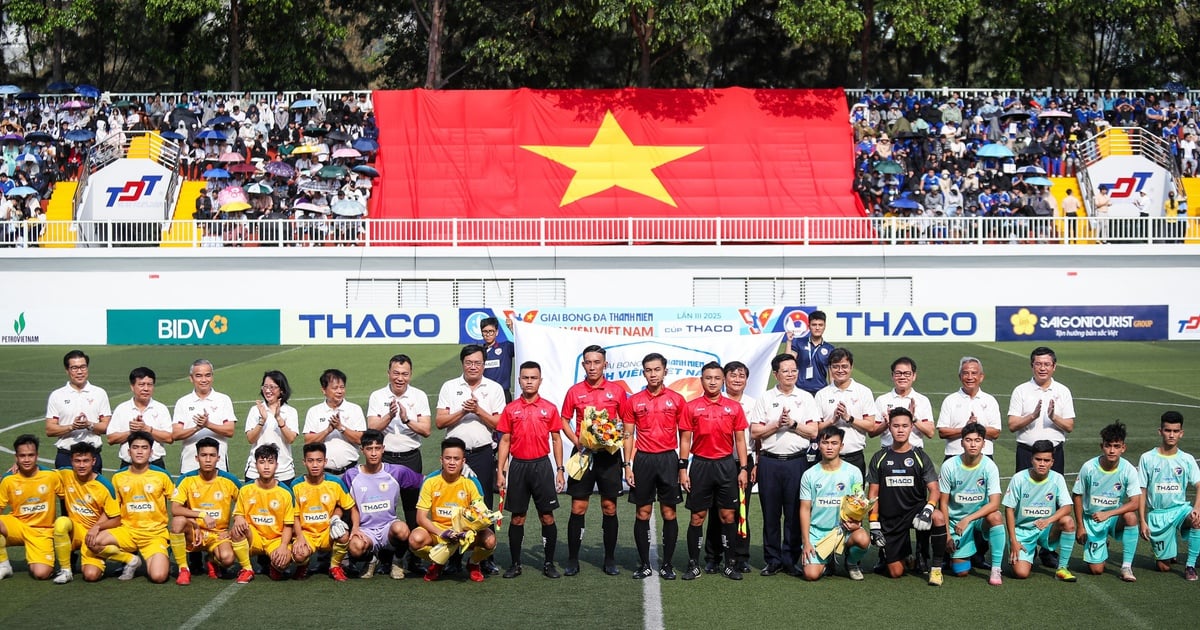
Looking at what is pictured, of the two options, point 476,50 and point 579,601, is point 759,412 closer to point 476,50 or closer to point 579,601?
point 579,601

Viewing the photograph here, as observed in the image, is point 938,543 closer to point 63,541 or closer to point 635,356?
point 635,356

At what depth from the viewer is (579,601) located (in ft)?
34.1

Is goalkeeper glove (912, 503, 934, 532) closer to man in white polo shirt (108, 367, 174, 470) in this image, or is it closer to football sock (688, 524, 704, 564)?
football sock (688, 524, 704, 564)

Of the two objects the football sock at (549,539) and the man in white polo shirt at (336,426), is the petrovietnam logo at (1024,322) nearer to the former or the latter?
the football sock at (549,539)

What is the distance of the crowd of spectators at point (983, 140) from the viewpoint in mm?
37531

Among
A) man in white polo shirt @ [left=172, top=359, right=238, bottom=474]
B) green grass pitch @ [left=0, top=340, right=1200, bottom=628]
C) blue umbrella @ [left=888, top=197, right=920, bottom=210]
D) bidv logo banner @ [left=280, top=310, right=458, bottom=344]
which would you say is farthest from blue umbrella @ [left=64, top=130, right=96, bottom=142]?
man in white polo shirt @ [left=172, top=359, right=238, bottom=474]

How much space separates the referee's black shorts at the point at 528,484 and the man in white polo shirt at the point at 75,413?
13.9 feet

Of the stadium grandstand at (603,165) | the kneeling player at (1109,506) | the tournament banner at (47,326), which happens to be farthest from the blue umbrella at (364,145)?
A: the kneeling player at (1109,506)

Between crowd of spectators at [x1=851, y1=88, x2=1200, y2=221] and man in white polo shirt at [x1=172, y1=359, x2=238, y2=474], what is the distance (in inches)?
1089

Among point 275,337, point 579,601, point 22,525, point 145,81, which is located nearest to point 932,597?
point 579,601

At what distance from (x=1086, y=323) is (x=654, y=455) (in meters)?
26.0

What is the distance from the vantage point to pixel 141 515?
11.1 metres

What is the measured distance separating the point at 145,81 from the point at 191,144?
46.8ft

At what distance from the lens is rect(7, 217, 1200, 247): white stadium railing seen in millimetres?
35188
